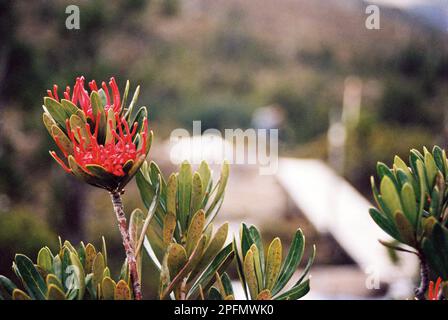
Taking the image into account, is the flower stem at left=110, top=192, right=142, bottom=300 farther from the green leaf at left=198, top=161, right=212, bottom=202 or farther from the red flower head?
the red flower head

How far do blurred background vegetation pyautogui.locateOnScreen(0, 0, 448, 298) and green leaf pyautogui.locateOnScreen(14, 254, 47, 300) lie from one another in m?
3.33

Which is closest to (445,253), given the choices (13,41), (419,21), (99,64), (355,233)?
(13,41)

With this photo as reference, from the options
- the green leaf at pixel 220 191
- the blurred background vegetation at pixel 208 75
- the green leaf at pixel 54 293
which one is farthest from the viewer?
the blurred background vegetation at pixel 208 75

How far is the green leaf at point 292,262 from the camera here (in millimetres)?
546

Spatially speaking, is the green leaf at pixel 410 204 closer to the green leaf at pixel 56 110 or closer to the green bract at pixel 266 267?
the green bract at pixel 266 267

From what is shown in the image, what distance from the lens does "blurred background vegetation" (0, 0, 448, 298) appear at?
14.9 ft

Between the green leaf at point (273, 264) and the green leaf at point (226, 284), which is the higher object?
the green leaf at point (273, 264)

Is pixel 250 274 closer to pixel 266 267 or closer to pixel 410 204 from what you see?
pixel 266 267

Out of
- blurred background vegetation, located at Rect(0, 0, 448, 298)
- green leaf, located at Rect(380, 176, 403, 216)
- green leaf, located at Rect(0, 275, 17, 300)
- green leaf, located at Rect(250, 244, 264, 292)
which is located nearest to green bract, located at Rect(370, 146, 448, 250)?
green leaf, located at Rect(380, 176, 403, 216)

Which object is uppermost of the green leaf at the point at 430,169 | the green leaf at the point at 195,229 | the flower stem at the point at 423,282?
the green leaf at the point at 430,169

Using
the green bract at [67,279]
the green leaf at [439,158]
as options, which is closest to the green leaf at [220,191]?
the green bract at [67,279]

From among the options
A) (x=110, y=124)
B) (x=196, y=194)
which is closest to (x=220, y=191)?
(x=196, y=194)

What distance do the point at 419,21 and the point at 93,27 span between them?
10.2m

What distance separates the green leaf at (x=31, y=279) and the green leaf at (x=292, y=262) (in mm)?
221
